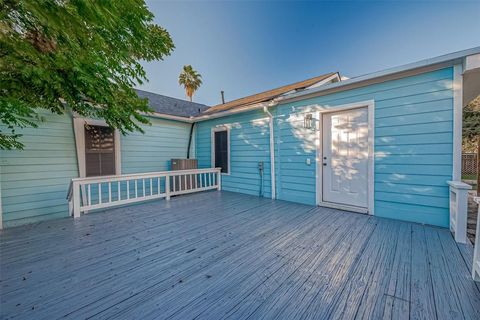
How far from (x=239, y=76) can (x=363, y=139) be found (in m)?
8.19

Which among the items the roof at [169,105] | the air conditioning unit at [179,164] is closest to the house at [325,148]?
the air conditioning unit at [179,164]

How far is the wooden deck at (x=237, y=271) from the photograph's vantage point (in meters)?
1.45

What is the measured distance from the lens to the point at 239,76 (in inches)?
410

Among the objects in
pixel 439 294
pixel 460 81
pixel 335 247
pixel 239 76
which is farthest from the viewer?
pixel 239 76

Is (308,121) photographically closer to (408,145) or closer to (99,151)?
(408,145)

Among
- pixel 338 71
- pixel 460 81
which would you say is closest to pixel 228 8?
pixel 338 71

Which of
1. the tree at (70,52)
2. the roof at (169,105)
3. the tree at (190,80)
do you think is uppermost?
the tree at (190,80)

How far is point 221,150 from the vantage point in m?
6.41

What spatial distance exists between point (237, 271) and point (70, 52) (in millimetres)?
3018

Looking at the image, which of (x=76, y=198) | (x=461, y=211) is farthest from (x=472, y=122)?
(x=76, y=198)

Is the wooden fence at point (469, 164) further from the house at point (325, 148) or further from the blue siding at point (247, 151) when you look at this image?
the blue siding at point (247, 151)

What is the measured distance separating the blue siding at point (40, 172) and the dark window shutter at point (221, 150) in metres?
3.72

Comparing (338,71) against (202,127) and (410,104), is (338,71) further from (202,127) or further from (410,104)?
(202,127)

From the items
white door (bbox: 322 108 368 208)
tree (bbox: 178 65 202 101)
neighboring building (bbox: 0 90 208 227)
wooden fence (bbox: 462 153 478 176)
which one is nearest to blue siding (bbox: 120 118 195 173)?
neighboring building (bbox: 0 90 208 227)
